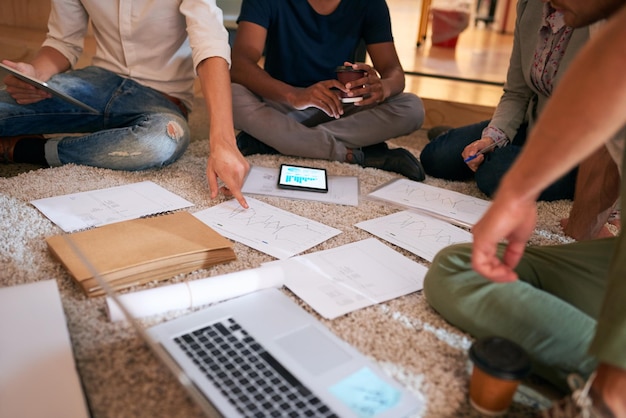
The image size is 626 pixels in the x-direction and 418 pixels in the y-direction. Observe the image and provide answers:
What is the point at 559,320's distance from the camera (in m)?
0.70

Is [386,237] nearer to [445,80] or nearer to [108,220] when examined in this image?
[108,220]

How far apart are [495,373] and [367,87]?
1.03 m

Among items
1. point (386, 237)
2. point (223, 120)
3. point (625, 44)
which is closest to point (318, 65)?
point (223, 120)

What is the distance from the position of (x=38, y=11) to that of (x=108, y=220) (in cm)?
144

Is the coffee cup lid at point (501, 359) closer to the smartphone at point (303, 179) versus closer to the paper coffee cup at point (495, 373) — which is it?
the paper coffee cup at point (495, 373)

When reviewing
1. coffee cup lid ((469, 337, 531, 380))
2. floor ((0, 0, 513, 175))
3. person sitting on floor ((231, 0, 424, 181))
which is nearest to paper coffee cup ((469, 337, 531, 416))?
coffee cup lid ((469, 337, 531, 380))

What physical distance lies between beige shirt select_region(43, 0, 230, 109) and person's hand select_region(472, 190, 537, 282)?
3.12ft

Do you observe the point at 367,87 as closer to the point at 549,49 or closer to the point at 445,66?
the point at 549,49

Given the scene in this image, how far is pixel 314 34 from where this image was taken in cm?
168

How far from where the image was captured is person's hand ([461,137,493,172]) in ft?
4.61

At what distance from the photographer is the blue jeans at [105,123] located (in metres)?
1.34

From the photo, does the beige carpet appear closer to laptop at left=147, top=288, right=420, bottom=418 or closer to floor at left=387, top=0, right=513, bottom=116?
laptop at left=147, top=288, right=420, bottom=418

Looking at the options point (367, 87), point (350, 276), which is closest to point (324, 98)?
point (367, 87)

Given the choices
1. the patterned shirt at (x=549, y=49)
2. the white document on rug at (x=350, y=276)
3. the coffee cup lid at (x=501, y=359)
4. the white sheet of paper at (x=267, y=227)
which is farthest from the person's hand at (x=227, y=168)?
the patterned shirt at (x=549, y=49)
